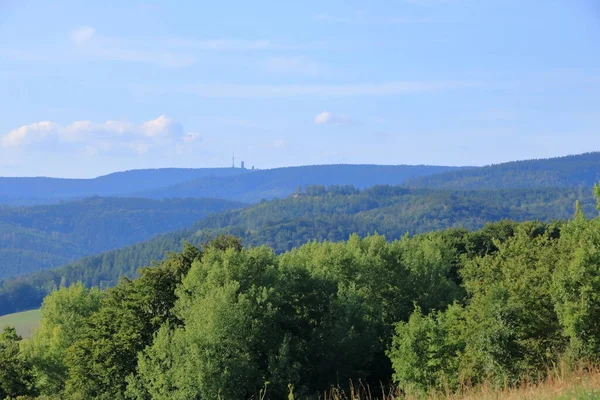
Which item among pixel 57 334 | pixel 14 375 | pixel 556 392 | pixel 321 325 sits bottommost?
pixel 57 334

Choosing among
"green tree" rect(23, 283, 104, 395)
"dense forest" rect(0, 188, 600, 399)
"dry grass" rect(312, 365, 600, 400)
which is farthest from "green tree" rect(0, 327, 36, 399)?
"dry grass" rect(312, 365, 600, 400)

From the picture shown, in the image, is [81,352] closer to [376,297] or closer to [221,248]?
[221,248]

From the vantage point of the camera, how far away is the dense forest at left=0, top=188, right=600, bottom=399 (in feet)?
113

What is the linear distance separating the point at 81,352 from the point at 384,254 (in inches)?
1010

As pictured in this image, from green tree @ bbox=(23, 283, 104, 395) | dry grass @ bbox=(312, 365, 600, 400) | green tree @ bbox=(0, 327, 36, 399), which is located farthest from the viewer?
green tree @ bbox=(23, 283, 104, 395)

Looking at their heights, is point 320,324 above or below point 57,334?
above

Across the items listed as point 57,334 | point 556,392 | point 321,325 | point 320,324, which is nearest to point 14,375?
point 57,334

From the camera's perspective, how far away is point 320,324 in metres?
51.1

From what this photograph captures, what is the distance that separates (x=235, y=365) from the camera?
44.3 m

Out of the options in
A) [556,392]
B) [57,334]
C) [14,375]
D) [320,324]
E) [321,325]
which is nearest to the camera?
[556,392]

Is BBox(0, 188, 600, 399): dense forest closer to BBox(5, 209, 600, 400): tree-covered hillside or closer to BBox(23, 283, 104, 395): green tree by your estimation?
BBox(5, 209, 600, 400): tree-covered hillside

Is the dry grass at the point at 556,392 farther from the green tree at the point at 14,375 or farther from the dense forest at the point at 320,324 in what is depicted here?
the green tree at the point at 14,375

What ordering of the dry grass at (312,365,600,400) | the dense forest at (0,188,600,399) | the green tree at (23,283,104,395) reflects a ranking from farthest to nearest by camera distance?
the green tree at (23,283,104,395), the dense forest at (0,188,600,399), the dry grass at (312,365,600,400)

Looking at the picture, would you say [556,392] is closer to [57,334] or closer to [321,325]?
[321,325]
